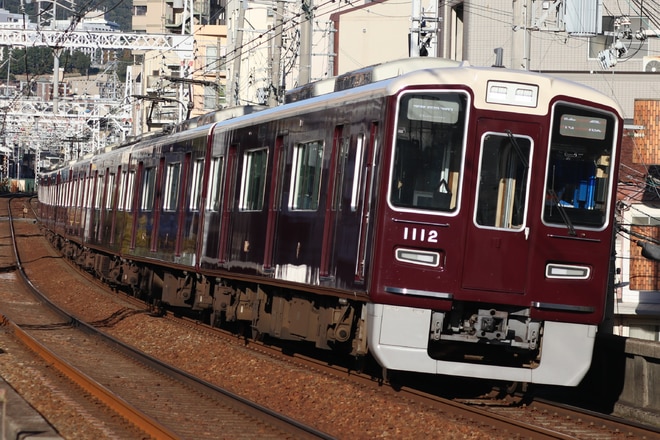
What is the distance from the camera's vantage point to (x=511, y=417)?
10.0m

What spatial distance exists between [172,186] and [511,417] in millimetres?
9082

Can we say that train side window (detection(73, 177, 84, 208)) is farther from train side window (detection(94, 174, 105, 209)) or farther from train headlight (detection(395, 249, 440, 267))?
train headlight (detection(395, 249, 440, 267))

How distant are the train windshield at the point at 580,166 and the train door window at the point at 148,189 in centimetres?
1019

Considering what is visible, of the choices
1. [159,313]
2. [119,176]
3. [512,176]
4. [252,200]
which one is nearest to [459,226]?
[512,176]

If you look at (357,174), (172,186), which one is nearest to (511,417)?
(357,174)

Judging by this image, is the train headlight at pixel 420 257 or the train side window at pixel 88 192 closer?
the train headlight at pixel 420 257

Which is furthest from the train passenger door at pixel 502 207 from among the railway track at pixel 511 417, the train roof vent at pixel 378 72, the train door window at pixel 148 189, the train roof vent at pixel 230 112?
the train door window at pixel 148 189

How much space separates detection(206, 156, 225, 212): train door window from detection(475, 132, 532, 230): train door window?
5822 mm

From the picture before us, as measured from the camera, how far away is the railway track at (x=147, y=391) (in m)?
9.08

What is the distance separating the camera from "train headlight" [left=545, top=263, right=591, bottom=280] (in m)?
10.1

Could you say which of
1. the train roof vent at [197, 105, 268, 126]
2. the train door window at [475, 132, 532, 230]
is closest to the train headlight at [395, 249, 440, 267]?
the train door window at [475, 132, 532, 230]

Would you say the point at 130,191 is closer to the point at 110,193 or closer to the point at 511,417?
the point at 110,193

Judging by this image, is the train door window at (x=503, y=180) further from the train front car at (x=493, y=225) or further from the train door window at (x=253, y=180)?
the train door window at (x=253, y=180)

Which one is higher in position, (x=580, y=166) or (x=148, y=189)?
(x=580, y=166)
